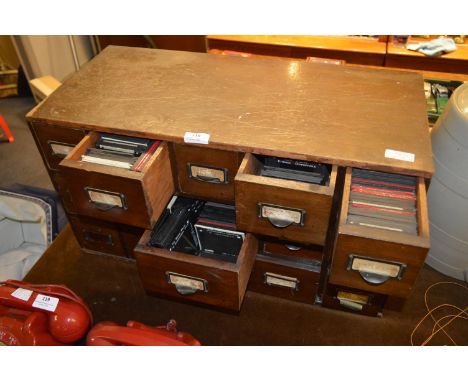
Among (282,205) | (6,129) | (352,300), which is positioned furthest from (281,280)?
(6,129)

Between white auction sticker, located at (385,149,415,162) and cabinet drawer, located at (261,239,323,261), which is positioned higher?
white auction sticker, located at (385,149,415,162)

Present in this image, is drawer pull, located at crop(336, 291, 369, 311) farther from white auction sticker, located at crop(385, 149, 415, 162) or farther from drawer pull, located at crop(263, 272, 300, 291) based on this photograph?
white auction sticker, located at crop(385, 149, 415, 162)

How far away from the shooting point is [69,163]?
1146 mm

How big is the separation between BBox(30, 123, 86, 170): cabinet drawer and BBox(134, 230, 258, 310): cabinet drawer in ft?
1.24

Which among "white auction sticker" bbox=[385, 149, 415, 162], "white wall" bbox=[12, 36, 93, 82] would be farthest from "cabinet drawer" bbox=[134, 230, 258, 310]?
"white wall" bbox=[12, 36, 93, 82]

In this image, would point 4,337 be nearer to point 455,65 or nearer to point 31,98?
point 31,98

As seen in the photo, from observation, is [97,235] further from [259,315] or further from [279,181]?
[279,181]

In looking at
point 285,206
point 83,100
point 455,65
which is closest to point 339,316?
point 285,206

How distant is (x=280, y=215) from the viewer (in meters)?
1.10

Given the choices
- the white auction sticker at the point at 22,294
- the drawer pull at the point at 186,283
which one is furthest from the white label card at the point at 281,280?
the white auction sticker at the point at 22,294

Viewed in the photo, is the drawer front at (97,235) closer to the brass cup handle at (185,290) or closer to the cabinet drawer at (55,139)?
the cabinet drawer at (55,139)

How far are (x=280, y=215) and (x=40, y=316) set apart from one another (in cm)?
82

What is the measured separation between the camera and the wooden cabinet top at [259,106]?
1119 mm

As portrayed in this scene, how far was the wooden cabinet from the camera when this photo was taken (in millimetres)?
1057
